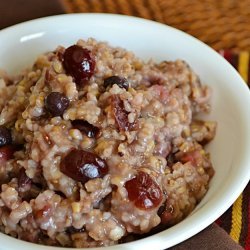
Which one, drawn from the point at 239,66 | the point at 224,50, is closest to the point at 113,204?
the point at 239,66

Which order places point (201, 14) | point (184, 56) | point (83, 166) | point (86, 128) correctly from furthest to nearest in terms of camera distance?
point (201, 14)
point (184, 56)
point (86, 128)
point (83, 166)

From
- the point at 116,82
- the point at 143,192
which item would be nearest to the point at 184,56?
the point at 116,82

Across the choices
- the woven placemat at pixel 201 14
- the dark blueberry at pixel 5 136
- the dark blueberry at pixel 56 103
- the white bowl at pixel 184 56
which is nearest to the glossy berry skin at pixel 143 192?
the white bowl at pixel 184 56

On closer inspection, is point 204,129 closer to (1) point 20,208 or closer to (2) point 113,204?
(2) point 113,204

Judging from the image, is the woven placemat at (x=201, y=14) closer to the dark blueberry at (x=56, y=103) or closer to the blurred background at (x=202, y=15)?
the blurred background at (x=202, y=15)

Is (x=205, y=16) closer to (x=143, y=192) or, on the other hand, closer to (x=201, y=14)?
(x=201, y=14)

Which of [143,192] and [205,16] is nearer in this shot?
[143,192]
